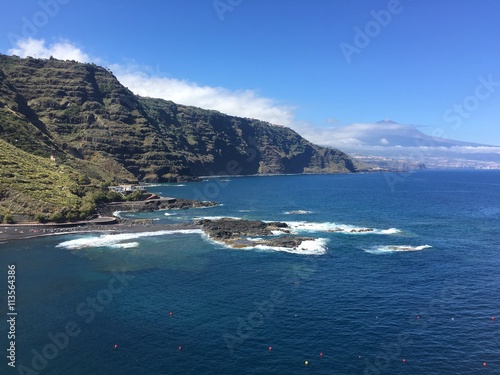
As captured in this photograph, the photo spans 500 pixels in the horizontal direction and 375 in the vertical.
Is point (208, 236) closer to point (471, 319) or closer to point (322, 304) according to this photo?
point (322, 304)

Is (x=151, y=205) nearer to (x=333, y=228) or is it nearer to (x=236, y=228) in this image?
(x=236, y=228)

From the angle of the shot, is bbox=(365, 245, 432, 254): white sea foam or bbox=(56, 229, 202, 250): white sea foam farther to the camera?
bbox=(56, 229, 202, 250): white sea foam

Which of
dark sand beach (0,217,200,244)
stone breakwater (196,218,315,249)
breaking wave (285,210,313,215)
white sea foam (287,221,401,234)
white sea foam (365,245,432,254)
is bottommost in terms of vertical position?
white sea foam (365,245,432,254)

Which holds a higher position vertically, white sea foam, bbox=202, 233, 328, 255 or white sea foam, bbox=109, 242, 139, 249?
white sea foam, bbox=109, 242, 139, 249

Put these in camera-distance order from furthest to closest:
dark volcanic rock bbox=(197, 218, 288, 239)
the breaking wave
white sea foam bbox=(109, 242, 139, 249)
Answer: the breaking wave → dark volcanic rock bbox=(197, 218, 288, 239) → white sea foam bbox=(109, 242, 139, 249)

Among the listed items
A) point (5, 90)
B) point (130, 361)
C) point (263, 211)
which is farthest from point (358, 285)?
point (5, 90)

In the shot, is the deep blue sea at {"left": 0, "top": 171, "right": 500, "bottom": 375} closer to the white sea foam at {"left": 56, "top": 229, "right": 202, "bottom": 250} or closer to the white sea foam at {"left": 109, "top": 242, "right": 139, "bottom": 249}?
the white sea foam at {"left": 109, "top": 242, "right": 139, "bottom": 249}

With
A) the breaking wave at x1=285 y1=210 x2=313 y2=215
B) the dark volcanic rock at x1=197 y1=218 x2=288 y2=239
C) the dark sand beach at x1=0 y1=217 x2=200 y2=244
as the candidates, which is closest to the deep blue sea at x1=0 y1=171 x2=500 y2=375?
the dark sand beach at x1=0 y1=217 x2=200 y2=244
